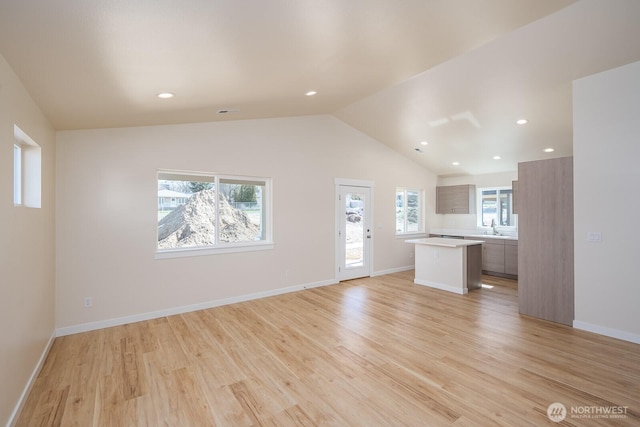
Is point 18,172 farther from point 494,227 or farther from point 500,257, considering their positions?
point 494,227

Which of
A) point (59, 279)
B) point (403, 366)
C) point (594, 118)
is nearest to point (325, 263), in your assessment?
point (403, 366)

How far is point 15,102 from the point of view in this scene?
2035mm

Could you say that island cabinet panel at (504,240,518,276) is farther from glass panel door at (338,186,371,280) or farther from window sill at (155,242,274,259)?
window sill at (155,242,274,259)

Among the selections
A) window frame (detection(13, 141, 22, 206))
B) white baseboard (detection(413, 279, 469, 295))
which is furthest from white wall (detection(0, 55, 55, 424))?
white baseboard (detection(413, 279, 469, 295))

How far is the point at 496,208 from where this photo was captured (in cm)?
708

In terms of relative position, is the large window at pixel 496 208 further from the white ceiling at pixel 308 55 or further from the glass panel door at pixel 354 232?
the glass panel door at pixel 354 232

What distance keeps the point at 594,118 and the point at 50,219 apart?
620 centimetres

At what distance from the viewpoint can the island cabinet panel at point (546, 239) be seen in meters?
3.65

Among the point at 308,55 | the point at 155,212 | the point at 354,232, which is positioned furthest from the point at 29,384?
the point at 354,232

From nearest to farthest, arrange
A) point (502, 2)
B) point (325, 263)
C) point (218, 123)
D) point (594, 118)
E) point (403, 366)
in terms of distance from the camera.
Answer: point (502, 2), point (403, 366), point (594, 118), point (218, 123), point (325, 263)

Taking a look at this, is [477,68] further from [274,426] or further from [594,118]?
[274,426]

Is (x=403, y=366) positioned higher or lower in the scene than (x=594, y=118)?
lower

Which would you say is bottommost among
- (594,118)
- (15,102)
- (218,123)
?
(15,102)

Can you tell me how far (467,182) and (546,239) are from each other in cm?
394
